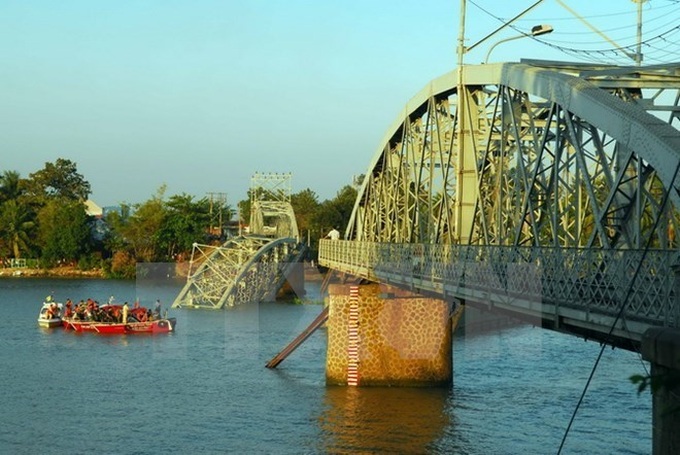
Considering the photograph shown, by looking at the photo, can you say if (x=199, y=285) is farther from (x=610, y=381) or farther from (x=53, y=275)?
(x=53, y=275)

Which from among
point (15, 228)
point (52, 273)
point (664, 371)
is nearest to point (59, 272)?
point (52, 273)

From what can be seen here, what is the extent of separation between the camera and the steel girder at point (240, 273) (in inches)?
2862

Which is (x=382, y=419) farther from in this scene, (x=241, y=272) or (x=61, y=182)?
(x=61, y=182)

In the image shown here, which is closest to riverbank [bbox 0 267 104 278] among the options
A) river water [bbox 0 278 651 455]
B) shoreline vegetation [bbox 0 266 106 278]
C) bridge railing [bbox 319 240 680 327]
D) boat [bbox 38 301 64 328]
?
shoreline vegetation [bbox 0 266 106 278]

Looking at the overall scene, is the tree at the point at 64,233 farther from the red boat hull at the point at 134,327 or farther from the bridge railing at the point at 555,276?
the bridge railing at the point at 555,276

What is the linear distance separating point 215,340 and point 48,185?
343 ft

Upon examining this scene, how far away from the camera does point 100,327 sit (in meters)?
56.0

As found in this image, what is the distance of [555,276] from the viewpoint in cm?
1980

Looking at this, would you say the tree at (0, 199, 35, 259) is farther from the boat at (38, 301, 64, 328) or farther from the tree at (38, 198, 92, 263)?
the boat at (38, 301, 64, 328)

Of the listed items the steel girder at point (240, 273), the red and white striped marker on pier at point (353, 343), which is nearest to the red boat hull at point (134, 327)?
the steel girder at point (240, 273)

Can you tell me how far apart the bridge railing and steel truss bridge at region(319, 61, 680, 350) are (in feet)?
Result: 0.10

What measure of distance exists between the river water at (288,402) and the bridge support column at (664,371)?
12400 mm

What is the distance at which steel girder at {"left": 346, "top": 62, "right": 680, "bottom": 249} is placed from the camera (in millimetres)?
19156

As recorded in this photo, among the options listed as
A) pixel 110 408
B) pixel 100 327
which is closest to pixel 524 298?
pixel 110 408
